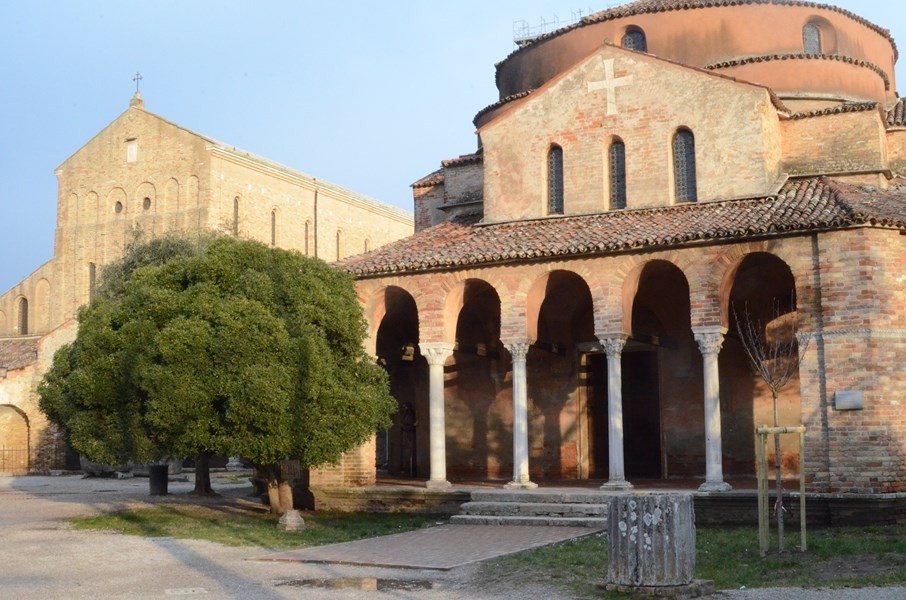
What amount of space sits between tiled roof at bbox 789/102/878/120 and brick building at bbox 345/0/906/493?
0.14ft

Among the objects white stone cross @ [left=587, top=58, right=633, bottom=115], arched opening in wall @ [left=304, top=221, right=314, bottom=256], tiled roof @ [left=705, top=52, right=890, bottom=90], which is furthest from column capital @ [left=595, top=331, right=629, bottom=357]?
arched opening in wall @ [left=304, top=221, right=314, bottom=256]

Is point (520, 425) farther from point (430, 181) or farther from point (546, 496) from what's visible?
point (430, 181)

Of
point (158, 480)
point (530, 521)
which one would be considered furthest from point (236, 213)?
point (530, 521)

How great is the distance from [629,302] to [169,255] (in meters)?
19.5

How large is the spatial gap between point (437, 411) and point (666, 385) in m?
4.97

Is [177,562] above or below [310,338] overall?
below

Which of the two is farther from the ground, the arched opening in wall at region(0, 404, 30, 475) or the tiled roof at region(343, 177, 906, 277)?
the tiled roof at region(343, 177, 906, 277)

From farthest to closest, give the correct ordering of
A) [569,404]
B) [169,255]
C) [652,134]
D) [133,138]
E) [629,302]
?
[133,138] → [169,255] → [569,404] → [652,134] → [629,302]

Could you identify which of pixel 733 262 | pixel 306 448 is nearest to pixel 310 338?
pixel 306 448

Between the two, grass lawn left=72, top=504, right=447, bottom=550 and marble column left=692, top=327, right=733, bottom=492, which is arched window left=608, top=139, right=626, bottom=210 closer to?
marble column left=692, top=327, right=733, bottom=492

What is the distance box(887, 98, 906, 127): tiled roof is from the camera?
22.0 metres

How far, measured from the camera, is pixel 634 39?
24094 mm

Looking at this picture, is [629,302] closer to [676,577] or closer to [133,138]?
[676,577]

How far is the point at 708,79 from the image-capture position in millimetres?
19797
